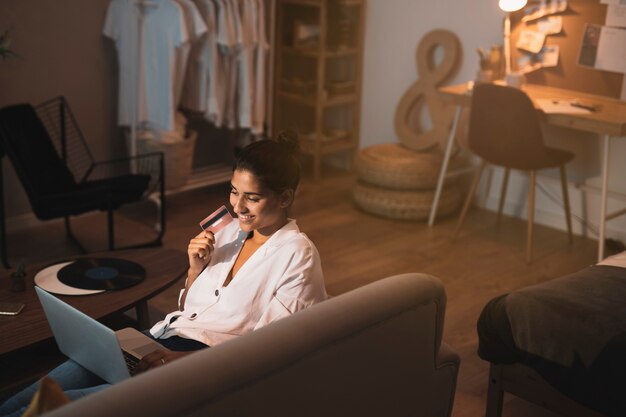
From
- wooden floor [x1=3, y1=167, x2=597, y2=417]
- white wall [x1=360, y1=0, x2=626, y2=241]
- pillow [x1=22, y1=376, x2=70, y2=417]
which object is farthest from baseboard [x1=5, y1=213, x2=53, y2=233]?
pillow [x1=22, y1=376, x2=70, y2=417]

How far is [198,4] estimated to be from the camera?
4.54 m

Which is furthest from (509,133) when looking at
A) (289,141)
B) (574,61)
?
(289,141)

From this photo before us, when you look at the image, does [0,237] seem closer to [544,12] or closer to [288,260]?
[288,260]

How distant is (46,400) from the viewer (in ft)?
4.77

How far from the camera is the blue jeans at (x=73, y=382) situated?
1.93m

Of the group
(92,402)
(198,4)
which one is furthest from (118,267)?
(198,4)

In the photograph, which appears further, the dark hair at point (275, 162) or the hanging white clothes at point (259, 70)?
the hanging white clothes at point (259, 70)

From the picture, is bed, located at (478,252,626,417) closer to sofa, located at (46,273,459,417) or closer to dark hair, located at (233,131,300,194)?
sofa, located at (46,273,459,417)

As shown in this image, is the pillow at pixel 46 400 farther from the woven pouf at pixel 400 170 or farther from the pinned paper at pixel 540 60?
the pinned paper at pixel 540 60

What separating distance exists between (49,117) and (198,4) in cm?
98

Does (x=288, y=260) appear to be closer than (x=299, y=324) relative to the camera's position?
No

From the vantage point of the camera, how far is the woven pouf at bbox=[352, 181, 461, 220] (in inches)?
187

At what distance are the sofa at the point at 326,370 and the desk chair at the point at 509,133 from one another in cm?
210

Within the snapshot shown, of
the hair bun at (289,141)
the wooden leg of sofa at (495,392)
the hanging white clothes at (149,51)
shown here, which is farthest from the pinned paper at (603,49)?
the hair bun at (289,141)
